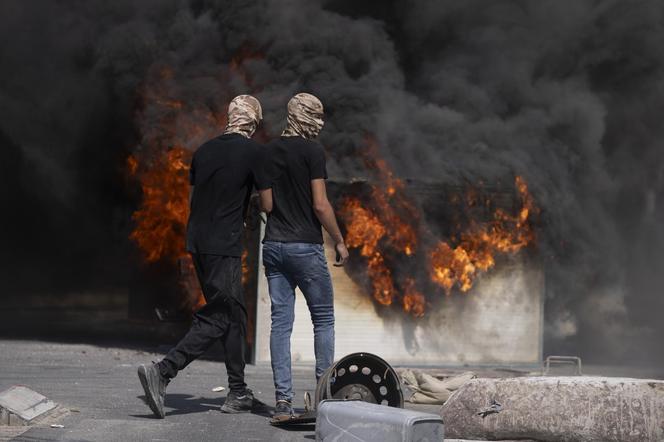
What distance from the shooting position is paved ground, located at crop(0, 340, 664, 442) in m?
5.80

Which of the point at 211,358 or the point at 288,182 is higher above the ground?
the point at 288,182

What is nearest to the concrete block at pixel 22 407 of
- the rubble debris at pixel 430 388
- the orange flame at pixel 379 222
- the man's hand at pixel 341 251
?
the man's hand at pixel 341 251

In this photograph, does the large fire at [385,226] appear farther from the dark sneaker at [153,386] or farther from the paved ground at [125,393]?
the dark sneaker at [153,386]

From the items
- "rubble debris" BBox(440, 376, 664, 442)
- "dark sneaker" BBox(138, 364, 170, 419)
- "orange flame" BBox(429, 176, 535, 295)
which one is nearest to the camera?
"rubble debris" BBox(440, 376, 664, 442)

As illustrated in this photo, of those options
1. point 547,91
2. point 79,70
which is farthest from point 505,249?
point 79,70

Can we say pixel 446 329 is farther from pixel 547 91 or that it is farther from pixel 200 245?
pixel 200 245

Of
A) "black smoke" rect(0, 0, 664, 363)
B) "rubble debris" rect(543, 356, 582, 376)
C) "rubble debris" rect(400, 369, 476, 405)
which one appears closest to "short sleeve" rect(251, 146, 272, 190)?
"rubble debris" rect(400, 369, 476, 405)

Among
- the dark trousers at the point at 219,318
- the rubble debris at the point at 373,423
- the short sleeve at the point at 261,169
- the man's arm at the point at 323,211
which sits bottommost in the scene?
the rubble debris at the point at 373,423

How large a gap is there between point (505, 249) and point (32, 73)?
596cm

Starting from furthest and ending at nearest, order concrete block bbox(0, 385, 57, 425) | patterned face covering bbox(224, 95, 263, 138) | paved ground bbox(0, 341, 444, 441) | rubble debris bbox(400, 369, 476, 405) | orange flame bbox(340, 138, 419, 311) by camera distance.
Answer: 1. orange flame bbox(340, 138, 419, 311)
2. rubble debris bbox(400, 369, 476, 405)
3. patterned face covering bbox(224, 95, 263, 138)
4. concrete block bbox(0, 385, 57, 425)
5. paved ground bbox(0, 341, 444, 441)

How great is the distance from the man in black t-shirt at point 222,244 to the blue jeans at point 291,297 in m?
0.26

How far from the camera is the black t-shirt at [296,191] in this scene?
6.48 m

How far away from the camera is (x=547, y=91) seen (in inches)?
436

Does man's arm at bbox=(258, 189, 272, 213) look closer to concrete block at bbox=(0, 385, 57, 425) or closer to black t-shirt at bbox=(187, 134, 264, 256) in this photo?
black t-shirt at bbox=(187, 134, 264, 256)
